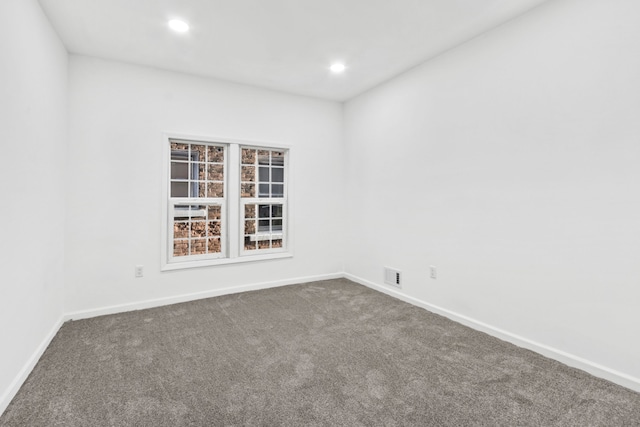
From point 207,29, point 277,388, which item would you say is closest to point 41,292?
point 277,388

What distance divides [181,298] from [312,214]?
6.33ft

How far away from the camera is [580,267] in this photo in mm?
2180

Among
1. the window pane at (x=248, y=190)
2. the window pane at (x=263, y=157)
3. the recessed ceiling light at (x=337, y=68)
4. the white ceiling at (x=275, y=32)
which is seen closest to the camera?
the white ceiling at (x=275, y=32)

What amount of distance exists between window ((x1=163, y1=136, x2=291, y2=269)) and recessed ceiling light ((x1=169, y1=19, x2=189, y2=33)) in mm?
1166

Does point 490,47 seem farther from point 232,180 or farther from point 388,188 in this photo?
point 232,180

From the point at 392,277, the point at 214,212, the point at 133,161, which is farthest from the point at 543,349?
the point at 133,161

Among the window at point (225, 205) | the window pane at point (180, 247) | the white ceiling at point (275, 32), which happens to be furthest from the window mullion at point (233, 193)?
the white ceiling at point (275, 32)

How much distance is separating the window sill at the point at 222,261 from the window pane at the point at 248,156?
3.99 feet

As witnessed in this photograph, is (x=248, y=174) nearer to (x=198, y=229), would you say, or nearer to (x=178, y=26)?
(x=198, y=229)

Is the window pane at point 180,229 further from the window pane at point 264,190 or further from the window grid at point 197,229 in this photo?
the window pane at point 264,190

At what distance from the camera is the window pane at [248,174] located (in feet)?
13.5

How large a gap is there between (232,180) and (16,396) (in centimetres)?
260

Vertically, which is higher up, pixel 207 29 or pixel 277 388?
pixel 207 29

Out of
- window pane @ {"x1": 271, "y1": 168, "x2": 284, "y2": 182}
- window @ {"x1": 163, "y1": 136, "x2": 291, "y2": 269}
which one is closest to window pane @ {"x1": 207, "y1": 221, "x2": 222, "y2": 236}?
window @ {"x1": 163, "y1": 136, "x2": 291, "y2": 269}
